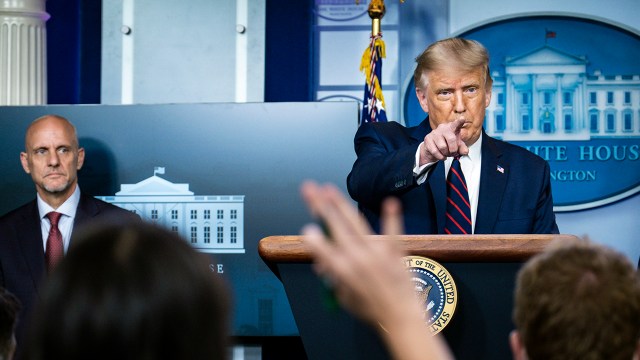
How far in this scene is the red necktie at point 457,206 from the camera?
251 cm

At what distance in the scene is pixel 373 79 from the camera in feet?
15.1

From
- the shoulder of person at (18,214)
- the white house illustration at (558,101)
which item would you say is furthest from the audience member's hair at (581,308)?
the white house illustration at (558,101)

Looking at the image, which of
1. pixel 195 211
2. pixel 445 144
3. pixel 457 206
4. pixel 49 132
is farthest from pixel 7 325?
pixel 195 211

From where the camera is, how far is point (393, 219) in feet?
2.56

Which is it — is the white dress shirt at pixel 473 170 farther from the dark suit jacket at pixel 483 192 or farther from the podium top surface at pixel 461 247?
the podium top surface at pixel 461 247

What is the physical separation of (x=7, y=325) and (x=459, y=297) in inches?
37.6

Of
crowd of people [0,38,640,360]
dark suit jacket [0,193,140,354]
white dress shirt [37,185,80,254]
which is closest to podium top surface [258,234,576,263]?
crowd of people [0,38,640,360]

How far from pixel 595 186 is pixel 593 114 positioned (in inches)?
14.9

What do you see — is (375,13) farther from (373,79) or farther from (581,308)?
(581,308)

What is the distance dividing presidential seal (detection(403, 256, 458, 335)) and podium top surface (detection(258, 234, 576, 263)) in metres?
0.02

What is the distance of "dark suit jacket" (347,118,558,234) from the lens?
96.7 inches

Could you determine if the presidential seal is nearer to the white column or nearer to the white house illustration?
the white house illustration

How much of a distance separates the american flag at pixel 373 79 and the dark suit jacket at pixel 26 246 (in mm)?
1284

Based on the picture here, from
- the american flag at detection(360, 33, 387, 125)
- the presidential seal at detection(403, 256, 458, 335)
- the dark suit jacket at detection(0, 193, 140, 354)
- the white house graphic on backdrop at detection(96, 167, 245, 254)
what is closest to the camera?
the presidential seal at detection(403, 256, 458, 335)
